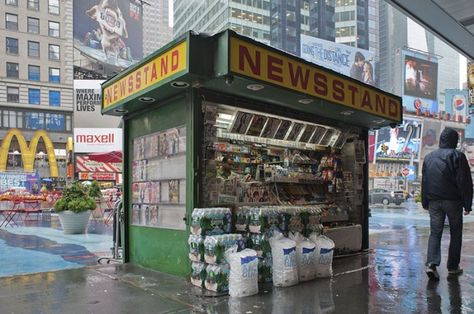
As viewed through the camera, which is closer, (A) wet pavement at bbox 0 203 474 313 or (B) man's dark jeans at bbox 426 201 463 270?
(A) wet pavement at bbox 0 203 474 313

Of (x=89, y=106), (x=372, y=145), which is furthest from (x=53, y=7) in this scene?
(x=372, y=145)

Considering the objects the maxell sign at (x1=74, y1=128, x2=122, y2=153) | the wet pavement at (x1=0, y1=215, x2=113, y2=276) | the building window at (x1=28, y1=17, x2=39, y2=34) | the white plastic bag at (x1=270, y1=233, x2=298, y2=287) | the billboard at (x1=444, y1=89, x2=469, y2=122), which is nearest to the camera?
the white plastic bag at (x1=270, y1=233, x2=298, y2=287)

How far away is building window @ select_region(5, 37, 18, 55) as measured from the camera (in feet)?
190

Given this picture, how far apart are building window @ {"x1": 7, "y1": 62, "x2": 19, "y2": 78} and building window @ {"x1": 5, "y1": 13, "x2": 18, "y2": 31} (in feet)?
15.6

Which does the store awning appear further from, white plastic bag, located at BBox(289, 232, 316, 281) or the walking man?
white plastic bag, located at BBox(289, 232, 316, 281)

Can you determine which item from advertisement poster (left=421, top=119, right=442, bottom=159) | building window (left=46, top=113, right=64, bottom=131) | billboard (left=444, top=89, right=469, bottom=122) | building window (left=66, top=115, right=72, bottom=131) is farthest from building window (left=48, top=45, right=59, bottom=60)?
billboard (left=444, top=89, right=469, bottom=122)

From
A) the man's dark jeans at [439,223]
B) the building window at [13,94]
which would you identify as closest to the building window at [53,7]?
the building window at [13,94]

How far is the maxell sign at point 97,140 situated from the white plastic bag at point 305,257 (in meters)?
28.4

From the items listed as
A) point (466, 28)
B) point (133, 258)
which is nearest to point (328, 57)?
point (466, 28)

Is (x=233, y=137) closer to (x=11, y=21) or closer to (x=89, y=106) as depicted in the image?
(x=89, y=106)

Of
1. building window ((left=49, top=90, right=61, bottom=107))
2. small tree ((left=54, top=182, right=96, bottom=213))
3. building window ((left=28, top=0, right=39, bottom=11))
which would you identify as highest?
building window ((left=28, top=0, right=39, bottom=11))

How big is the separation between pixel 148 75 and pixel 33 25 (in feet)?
203

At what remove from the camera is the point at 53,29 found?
60719 mm

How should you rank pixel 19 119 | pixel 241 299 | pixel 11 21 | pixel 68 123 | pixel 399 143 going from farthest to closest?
pixel 399 143
pixel 68 123
pixel 11 21
pixel 19 119
pixel 241 299
